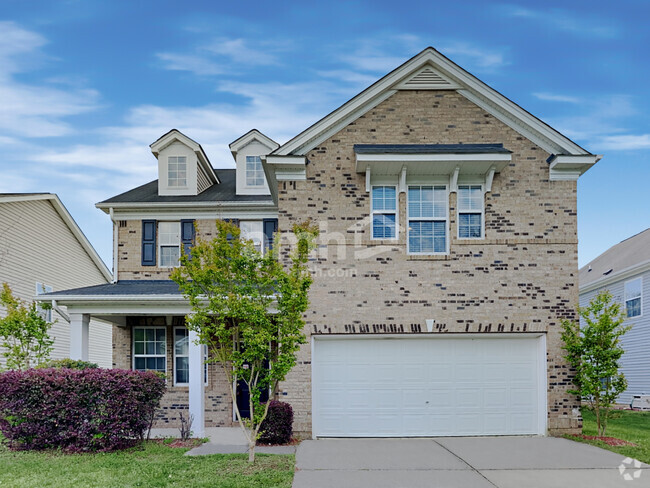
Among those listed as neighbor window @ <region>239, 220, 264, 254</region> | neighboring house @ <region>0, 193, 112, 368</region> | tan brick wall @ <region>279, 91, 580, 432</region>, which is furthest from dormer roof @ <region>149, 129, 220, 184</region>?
tan brick wall @ <region>279, 91, 580, 432</region>

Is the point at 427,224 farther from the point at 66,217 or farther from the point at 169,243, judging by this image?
the point at 66,217

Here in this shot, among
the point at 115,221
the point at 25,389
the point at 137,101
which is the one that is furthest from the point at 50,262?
the point at 25,389

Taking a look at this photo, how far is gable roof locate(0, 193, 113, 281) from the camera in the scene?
19.3 meters

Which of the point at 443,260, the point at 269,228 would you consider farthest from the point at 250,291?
the point at 269,228

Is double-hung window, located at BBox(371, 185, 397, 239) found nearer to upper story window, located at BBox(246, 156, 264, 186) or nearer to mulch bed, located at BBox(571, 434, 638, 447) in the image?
mulch bed, located at BBox(571, 434, 638, 447)

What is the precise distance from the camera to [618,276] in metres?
24.0

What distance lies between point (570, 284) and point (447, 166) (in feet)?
12.6

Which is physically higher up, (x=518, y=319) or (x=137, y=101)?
(x=137, y=101)

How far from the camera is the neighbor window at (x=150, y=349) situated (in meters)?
16.2

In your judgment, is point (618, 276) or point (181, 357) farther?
point (618, 276)

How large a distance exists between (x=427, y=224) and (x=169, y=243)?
8098 mm

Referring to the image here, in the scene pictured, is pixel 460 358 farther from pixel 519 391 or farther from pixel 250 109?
pixel 250 109

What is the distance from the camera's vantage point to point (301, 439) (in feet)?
41.9

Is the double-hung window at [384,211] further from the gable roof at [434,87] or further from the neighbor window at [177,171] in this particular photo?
the neighbor window at [177,171]
